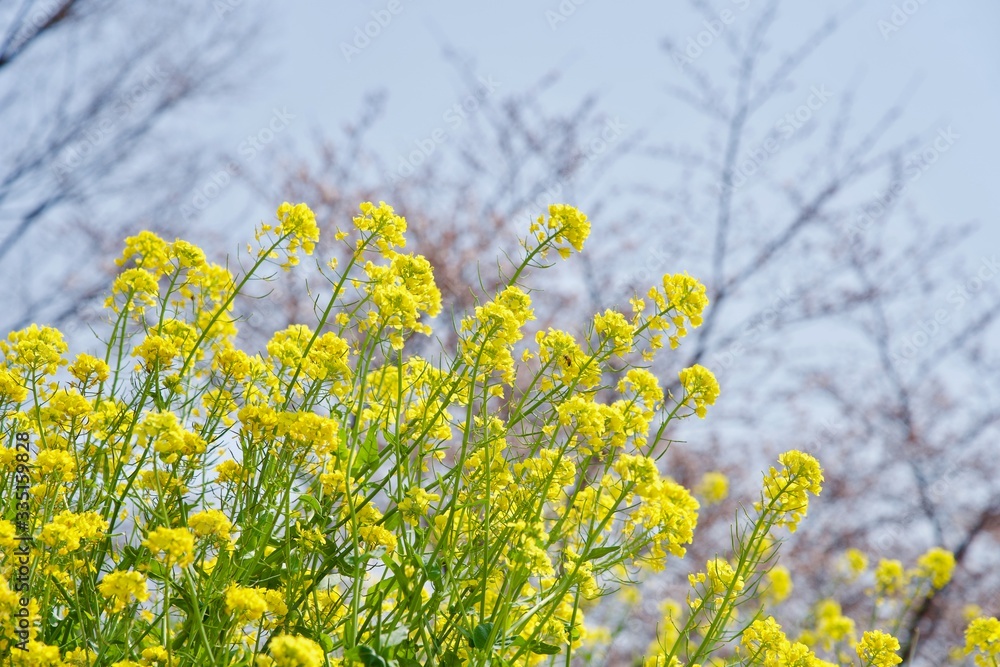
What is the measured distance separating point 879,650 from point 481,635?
3.04 feet

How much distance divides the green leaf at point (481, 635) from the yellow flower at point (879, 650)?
0.87 meters

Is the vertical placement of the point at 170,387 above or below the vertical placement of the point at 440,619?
above

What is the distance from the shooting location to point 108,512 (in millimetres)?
1612

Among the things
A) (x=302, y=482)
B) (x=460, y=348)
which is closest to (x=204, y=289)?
(x=302, y=482)

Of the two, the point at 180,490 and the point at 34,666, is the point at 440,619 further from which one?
the point at 34,666

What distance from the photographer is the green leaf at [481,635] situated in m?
1.34

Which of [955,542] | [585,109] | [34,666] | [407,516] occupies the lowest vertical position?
[34,666]

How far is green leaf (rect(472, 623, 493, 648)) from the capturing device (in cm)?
134

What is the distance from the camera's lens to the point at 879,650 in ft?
5.92

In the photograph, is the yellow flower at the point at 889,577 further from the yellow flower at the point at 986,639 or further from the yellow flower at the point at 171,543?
the yellow flower at the point at 171,543

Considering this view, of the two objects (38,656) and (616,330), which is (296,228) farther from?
(38,656)

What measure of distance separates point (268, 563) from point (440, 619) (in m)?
0.40

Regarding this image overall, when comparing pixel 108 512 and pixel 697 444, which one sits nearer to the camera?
pixel 108 512

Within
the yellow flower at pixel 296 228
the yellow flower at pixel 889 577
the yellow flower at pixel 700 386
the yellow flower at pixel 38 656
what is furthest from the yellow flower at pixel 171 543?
the yellow flower at pixel 889 577
